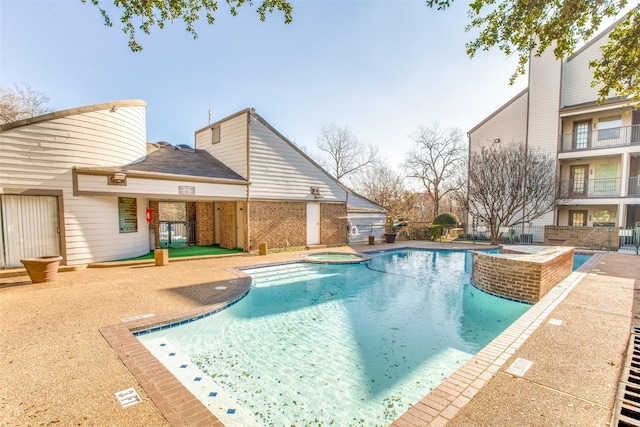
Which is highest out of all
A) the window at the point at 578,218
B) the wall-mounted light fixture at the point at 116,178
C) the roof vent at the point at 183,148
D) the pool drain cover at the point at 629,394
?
the roof vent at the point at 183,148

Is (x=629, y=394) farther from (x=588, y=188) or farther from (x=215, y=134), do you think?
(x=588, y=188)

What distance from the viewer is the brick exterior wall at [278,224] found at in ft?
45.0

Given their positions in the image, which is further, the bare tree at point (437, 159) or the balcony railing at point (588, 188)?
the bare tree at point (437, 159)

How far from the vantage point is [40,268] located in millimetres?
7602

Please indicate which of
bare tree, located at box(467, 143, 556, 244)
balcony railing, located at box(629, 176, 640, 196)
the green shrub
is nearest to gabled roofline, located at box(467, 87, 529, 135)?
bare tree, located at box(467, 143, 556, 244)

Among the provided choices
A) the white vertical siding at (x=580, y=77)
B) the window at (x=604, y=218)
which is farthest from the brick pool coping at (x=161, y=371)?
the white vertical siding at (x=580, y=77)

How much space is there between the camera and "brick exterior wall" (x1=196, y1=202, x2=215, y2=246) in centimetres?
1600

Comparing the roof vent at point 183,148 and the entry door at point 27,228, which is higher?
the roof vent at point 183,148

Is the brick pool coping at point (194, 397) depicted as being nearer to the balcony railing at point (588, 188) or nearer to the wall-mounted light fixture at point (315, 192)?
the wall-mounted light fixture at point (315, 192)

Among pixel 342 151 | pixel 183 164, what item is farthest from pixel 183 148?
pixel 342 151

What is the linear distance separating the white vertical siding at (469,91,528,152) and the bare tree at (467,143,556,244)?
213 centimetres

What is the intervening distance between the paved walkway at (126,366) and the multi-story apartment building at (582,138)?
1348 centimetres

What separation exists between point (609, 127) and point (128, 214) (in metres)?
26.4

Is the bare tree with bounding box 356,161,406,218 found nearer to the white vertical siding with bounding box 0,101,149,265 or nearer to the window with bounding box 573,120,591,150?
the window with bounding box 573,120,591,150
